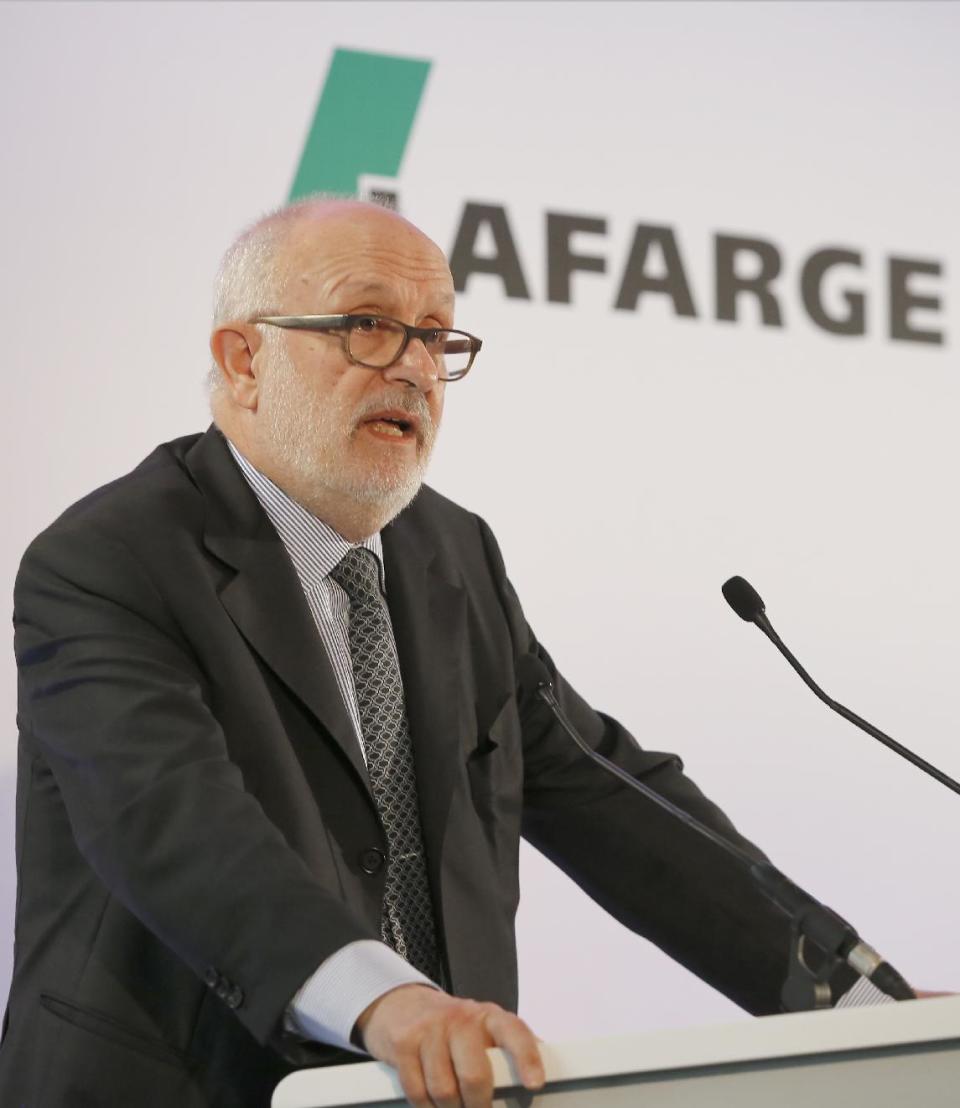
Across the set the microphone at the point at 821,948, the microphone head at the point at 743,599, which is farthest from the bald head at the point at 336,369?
the microphone at the point at 821,948

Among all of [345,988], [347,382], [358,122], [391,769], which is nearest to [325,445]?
[347,382]

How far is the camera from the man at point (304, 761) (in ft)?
5.67

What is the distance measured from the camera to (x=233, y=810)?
1789 millimetres

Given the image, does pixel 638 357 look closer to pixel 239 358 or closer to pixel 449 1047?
pixel 239 358

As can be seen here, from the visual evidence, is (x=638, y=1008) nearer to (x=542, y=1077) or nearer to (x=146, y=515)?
(x=146, y=515)

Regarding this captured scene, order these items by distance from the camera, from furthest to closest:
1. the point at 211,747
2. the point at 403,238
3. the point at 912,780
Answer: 1. the point at 912,780
2. the point at 403,238
3. the point at 211,747

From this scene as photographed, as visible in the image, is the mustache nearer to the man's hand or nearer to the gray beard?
the gray beard

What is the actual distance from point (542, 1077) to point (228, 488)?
3.90 feet

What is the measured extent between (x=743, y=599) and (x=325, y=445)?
67 cm

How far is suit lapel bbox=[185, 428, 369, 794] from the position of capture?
215 centimetres

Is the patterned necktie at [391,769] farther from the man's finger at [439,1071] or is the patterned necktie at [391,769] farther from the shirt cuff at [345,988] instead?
the man's finger at [439,1071]

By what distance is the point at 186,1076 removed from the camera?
6.39ft

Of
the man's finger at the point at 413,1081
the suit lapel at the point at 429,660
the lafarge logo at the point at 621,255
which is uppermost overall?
the lafarge logo at the point at 621,255

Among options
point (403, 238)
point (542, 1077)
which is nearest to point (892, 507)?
point (403, 238)
